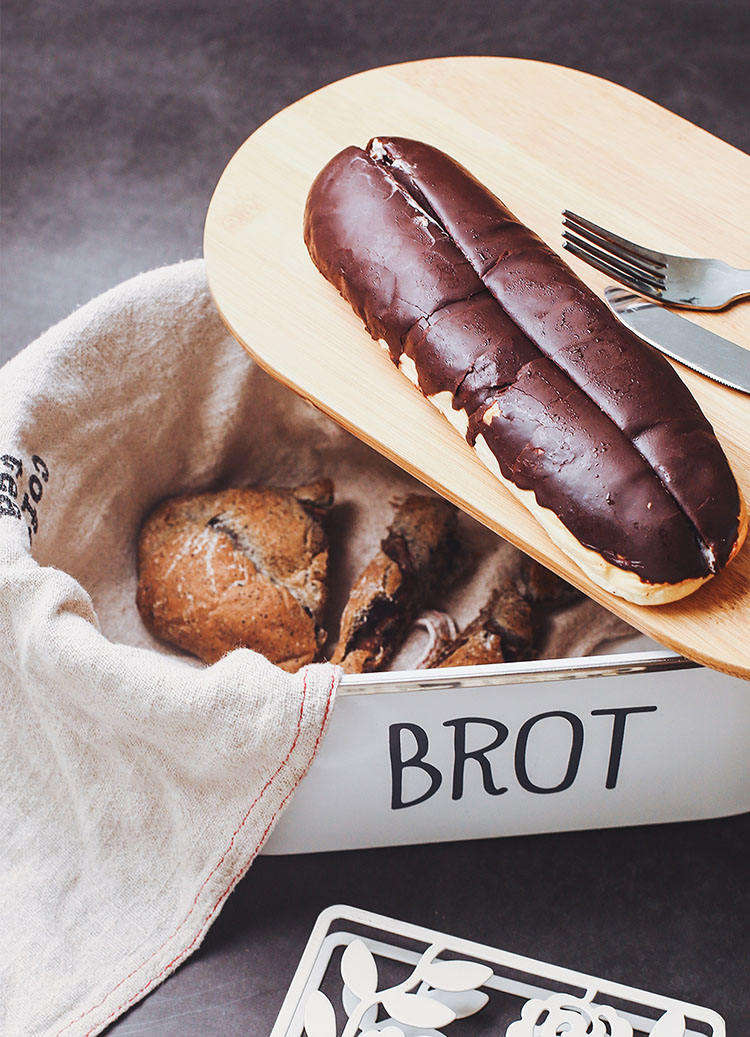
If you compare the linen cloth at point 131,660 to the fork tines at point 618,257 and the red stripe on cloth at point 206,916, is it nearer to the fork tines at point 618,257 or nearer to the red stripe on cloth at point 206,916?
the red stripe on cloth at point 206,916

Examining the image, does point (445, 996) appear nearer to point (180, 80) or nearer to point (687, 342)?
point (687, 342)

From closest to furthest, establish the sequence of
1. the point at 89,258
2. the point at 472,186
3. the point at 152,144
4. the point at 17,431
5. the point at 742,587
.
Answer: the point at 742,587 → the point at 472,186 → the point at 17,431 → the point at 89,258 → the point at 152,144

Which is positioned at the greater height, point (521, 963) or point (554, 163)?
point (554, 163)

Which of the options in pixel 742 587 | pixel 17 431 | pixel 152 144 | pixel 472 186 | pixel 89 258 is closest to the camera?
pixel 742 587

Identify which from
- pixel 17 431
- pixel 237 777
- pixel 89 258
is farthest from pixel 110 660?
pixel 89 258

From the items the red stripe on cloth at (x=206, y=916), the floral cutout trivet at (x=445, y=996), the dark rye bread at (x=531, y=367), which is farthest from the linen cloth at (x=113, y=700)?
the dark rye bread at (x=531, y=367)

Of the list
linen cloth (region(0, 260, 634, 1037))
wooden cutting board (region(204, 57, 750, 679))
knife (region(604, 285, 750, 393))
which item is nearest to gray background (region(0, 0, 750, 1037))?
linen cloth (region(0, 260, 634, 1037))

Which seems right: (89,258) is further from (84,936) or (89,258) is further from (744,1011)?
(744,1011)

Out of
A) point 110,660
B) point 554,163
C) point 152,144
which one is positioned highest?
point 554,163
